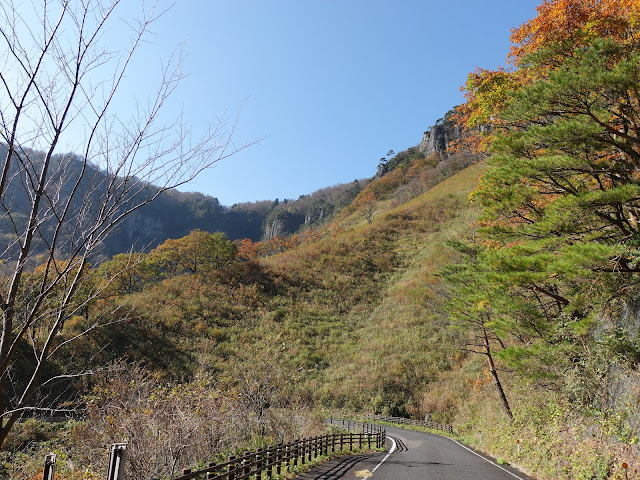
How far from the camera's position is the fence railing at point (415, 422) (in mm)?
27409

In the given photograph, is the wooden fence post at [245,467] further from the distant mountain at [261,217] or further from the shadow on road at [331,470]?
the distant mountain at [261,217]

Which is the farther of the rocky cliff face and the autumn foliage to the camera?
the rocky cliff face

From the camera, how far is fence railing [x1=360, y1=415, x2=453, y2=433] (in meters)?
27.4

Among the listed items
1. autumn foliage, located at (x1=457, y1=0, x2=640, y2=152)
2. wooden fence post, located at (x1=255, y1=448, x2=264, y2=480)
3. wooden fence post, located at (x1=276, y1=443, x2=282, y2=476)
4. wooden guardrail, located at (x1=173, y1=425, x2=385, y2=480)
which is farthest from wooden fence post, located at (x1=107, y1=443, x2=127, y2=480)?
autumn foliage, located at (x1=457, y1=0, x2=640, y2=152)

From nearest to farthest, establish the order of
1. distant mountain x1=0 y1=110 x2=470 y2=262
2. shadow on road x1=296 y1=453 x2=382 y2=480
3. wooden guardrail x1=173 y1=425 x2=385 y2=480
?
wooden guardrail x1=173 y1=425 x2=385 y2=480
shadow on road x1=296 y1=453 x2=382 y2=480
distant mountain x1=0 y1=110 x2=470 y2=262

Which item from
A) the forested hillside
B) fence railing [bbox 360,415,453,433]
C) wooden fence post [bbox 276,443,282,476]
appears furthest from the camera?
fence railing [bbox 360,415,453,433]

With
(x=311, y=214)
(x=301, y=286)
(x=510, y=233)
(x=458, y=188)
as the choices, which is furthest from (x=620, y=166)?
(x=311, y=214)

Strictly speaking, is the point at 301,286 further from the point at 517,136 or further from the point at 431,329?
the point at 517,136

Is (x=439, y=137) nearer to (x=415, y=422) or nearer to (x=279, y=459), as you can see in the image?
(x=415, y=422)

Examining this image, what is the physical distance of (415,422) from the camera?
2914 centimetres

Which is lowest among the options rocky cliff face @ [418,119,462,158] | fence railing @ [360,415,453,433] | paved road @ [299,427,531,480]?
fence railing @ [360,415,453,433]

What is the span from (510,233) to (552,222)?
205cm

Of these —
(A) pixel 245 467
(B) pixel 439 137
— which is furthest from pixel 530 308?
(B) pixel 439 137

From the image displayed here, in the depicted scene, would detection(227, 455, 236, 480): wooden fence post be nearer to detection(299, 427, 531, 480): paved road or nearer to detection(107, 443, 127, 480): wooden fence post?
detection(299, 427, 531, 480): paved road
